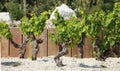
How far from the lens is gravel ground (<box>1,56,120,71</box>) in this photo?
14.6 metres

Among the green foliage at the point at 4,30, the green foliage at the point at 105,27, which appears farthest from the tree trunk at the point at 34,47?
the green foliage at the point at 105,27

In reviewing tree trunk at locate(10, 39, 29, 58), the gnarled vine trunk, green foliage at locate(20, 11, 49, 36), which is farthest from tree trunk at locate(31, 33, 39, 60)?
tree trunk at locate(10, 39, 29, 58)

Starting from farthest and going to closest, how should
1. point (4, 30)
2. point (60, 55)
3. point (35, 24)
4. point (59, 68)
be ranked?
point (4, 30) < point (35, 24) < point (60, 55) < point (59, 68)

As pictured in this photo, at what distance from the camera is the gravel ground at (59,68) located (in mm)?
14633

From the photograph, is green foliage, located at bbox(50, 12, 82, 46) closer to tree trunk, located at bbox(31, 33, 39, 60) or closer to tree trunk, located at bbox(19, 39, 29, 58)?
tree trunk, located at bbox(31, 33, 39, 60)

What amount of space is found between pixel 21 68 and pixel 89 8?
16439 mm

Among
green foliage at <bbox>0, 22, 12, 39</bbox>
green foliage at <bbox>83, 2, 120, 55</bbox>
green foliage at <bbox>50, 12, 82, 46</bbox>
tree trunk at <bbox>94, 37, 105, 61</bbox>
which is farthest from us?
tree trunk at <bbox>94, 37, 105, 61</bbox>

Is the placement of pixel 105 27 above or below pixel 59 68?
above

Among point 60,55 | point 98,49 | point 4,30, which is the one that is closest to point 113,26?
point 98,49

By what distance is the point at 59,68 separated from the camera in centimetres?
1466

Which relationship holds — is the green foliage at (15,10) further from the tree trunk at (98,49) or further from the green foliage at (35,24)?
the green foliage at (35,24)

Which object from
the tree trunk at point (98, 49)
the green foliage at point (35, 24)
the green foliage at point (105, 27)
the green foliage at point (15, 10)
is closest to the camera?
the green foliage at point (35, 24)

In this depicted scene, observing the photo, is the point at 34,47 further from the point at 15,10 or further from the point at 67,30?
the point at 15,10

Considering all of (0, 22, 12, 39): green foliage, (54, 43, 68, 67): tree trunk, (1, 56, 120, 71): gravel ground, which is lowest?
(1, 56, 120, 71): gravel ground
